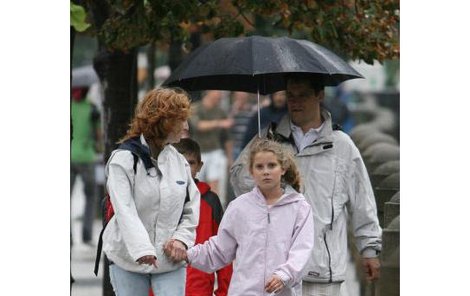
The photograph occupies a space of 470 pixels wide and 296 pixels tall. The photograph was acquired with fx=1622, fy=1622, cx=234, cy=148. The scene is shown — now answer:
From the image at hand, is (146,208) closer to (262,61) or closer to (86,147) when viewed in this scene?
(262,61)

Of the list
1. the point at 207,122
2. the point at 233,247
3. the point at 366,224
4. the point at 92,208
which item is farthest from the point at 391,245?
the point at 207,122

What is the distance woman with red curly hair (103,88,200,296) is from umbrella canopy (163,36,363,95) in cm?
92

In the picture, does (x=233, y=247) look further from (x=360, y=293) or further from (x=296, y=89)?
(x=360, y=293)

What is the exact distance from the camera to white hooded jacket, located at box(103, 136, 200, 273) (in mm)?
8297

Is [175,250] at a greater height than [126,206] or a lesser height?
lesser

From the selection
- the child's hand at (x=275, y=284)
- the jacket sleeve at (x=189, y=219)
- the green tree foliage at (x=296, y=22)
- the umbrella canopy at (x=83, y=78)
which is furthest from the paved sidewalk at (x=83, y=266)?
the child's hand at (x=275, y=284)

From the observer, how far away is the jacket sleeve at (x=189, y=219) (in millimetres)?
8461

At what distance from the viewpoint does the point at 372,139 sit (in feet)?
69.2

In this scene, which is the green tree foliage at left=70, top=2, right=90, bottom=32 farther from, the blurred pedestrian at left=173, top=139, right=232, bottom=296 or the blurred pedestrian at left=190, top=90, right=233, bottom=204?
the blurred pedestrian at left=190, top=90, right=233, bottom=204

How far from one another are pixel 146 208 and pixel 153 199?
59 mm

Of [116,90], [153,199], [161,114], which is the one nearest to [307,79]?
[161,114]

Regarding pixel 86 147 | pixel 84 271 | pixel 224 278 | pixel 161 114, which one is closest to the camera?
pixel 161 114

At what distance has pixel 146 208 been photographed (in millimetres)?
8391

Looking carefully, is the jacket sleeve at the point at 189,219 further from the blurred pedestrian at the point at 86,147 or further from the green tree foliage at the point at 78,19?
the blurred pedestrian at the point at 86,147
